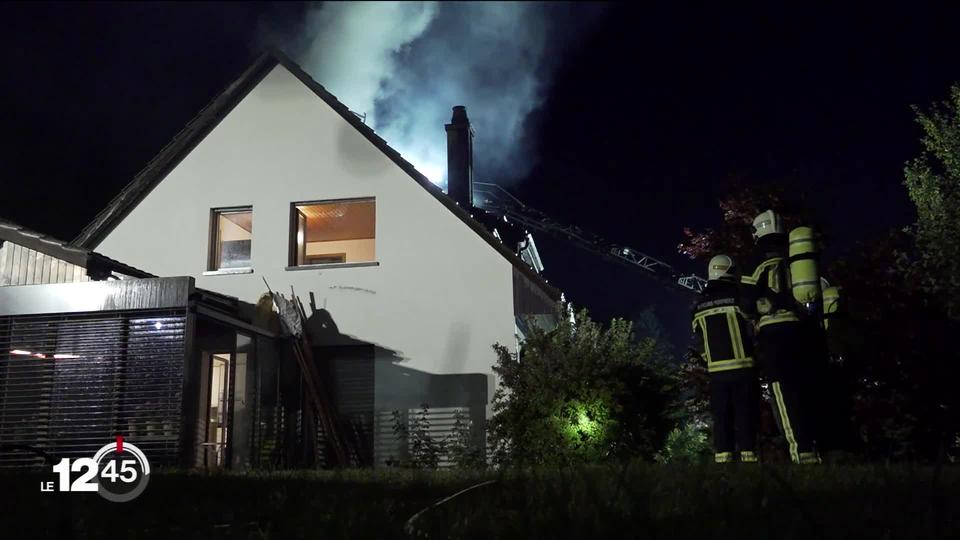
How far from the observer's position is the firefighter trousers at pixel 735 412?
7.44 meters

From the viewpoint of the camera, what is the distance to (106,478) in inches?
229

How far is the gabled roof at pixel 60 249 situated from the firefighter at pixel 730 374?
828cm

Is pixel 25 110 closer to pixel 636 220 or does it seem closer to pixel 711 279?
pixel 711 279

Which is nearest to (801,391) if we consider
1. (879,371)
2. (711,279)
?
(711,279)

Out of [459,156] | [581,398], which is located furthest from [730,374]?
[459,156]

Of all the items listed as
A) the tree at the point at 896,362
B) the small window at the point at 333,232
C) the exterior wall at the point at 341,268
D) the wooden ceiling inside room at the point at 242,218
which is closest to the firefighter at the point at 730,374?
the tree at the point at 896,362

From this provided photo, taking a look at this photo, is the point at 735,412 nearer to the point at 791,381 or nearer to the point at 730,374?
the point at 730,374

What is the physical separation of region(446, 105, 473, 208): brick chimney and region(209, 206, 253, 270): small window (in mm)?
4682

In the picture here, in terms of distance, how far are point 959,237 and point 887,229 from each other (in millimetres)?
892

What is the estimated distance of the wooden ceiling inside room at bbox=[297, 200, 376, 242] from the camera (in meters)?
14.3

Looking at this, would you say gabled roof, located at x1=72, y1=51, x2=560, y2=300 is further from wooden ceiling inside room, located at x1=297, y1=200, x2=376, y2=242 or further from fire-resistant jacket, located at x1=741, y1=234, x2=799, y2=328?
fire-resistant jacket, located at x1=741, y1=234, x2=799, y2=328

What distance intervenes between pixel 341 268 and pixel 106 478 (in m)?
8.06

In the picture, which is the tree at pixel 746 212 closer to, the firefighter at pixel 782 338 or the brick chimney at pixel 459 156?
the firefighter at pixel 782 338

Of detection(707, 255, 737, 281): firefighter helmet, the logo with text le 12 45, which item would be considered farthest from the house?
the logo with text le 12 45
